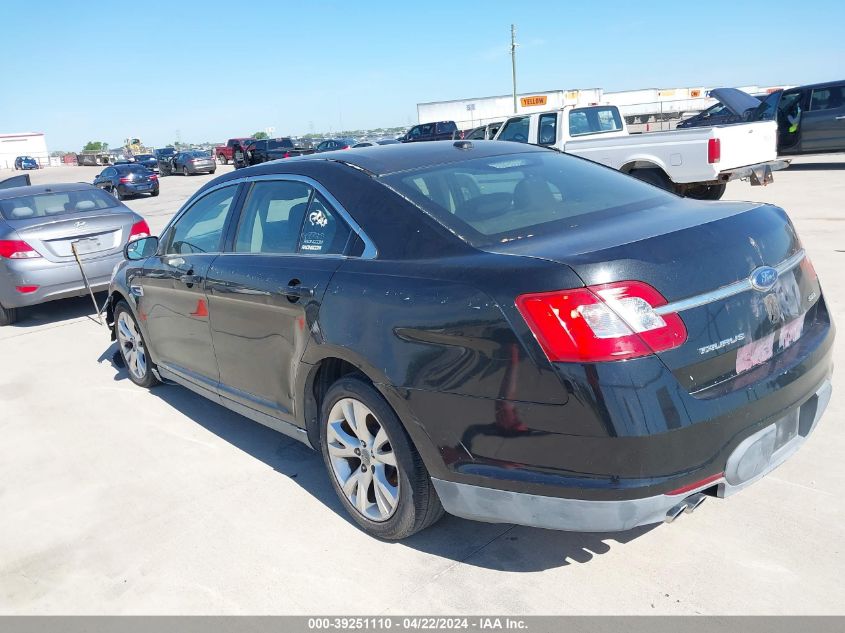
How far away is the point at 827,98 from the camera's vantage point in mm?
16516

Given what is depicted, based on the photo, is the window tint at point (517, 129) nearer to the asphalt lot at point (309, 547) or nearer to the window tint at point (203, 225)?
the window tint at point (203, 225)

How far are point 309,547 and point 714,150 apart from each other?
8.79 metres

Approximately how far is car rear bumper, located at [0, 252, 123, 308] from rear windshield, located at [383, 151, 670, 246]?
605cm

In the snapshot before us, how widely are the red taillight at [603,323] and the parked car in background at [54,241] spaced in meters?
7.14

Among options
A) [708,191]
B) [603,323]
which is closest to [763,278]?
[603,323]

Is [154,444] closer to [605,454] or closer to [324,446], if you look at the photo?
[324,446]

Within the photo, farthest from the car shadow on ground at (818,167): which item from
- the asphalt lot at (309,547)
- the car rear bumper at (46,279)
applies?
the car rear bumper at (46,279)

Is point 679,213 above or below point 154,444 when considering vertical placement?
above

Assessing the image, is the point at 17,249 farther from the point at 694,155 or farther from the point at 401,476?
the point at 694,155

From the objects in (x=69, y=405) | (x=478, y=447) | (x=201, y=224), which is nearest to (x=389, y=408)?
(x=478, y=447)

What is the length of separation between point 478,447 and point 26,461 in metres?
3.42

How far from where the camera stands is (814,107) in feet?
54.3

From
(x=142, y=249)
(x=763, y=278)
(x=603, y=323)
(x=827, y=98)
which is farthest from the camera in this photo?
(x=827, y=98)

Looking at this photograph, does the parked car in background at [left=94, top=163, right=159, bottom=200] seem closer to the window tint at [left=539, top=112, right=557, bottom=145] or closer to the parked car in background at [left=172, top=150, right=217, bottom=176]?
the parked car in background at [left=172, top=150, right=217, bottom=176]
